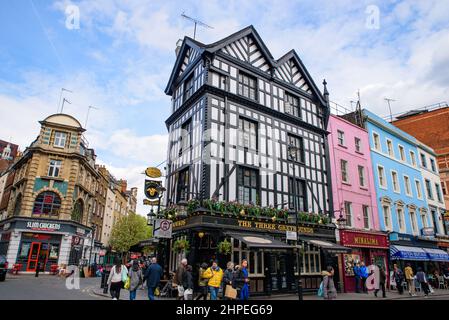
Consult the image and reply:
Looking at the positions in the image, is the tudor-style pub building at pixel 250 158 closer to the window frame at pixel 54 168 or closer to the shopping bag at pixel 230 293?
the shopping bag at pixel 230 293

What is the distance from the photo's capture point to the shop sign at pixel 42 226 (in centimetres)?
2692

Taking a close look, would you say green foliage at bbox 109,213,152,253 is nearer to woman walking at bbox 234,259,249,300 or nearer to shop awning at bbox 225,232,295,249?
shop awning at bbox 225,232,295,249

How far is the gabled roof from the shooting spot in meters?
17.5

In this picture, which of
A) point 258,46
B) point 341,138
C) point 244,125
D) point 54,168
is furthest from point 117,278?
point 54,168

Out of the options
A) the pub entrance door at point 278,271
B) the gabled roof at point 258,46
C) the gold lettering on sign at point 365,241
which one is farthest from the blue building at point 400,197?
the pub entrance door at point 278,271

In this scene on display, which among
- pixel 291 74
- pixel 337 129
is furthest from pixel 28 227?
pixel 337 129

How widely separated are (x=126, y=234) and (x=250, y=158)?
108 ft

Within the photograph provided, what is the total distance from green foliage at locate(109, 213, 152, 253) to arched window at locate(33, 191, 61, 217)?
16185mm

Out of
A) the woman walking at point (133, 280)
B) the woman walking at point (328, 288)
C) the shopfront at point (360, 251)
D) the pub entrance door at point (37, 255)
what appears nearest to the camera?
the woman walking at point (133, 280)

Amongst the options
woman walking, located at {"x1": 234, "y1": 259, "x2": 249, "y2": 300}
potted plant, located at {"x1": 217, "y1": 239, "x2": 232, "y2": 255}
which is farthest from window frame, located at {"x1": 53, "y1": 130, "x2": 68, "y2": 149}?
woman walking, located at {"x1": 234, "y1": 259, "x2": 249, "y2": 300}

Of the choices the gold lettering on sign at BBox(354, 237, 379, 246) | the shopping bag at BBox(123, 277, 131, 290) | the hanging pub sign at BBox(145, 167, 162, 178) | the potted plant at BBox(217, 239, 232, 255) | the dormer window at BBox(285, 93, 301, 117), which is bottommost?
the shopping bag at BBox(123, 277, 131, 290)

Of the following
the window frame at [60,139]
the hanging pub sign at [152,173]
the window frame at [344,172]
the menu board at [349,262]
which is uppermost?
the window frame at [60,139]

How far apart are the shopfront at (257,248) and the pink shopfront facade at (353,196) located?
2.89m

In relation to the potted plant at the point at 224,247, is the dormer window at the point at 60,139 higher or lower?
higher
